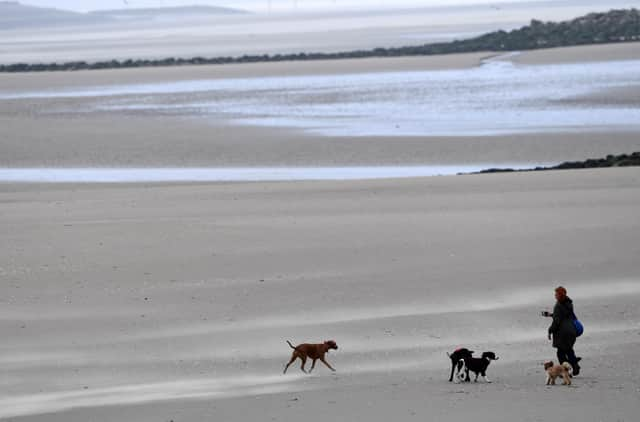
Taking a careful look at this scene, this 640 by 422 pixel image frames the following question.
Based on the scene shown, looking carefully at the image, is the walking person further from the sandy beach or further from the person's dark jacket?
the sandy beach

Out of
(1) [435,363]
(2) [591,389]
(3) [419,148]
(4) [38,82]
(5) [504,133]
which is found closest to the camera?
(2) [591,389]

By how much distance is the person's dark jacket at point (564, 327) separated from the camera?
7.94m

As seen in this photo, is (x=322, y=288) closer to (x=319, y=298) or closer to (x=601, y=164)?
(x=319, y=298)

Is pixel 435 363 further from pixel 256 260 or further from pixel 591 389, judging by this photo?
pixel 256 260

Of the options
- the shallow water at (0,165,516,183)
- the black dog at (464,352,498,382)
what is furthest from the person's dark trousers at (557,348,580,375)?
the shallow water at (0,165,516,183)

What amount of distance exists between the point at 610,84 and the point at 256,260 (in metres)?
25.9

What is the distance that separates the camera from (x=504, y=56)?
179 feet

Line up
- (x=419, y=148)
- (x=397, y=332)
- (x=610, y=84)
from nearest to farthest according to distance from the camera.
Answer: (x=397, y=332)
(x=419, y=148)
(x=610, y=84)

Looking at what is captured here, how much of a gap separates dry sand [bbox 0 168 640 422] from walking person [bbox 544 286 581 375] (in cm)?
18

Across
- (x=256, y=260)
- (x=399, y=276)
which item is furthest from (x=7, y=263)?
(x=399, y=276)

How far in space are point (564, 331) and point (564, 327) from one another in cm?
3

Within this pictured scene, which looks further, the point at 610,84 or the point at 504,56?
the point at 504,56

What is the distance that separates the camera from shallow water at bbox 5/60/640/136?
27598mm

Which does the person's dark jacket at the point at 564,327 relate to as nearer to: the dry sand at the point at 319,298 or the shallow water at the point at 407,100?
the dry sand at the point at 319,298
